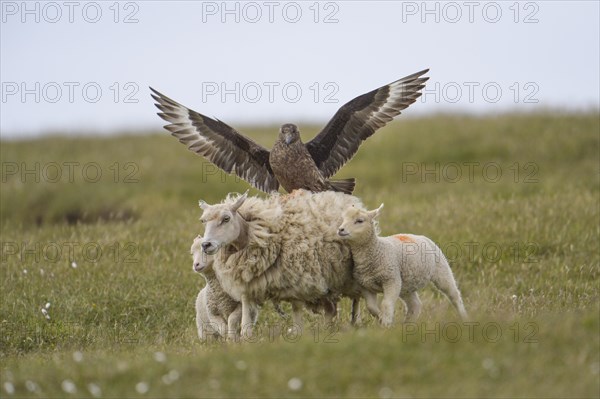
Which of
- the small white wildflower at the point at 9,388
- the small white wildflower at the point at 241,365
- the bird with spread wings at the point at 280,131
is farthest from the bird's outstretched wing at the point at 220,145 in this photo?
the small white wildflower at the point at 9,388

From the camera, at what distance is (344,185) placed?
39.5 feet

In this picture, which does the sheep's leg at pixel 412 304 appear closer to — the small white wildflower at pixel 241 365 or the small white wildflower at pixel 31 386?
the small white wildflower at pixel 241 365

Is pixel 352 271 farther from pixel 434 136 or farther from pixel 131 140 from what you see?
pixel 131 140

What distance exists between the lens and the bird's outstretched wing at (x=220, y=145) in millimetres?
12469

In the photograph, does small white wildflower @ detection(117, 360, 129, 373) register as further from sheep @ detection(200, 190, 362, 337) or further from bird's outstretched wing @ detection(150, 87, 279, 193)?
bird's outstretched wing @ detection(150, 87, 279, 193)

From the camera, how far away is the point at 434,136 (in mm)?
23859

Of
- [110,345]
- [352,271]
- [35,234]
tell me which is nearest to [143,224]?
[35,234]

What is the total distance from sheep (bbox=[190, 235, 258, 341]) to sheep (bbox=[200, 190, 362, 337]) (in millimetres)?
185

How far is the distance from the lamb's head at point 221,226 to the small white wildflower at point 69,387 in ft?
6.98

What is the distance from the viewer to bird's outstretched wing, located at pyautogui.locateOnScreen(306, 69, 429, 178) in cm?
1252

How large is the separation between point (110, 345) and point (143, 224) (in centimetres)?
624

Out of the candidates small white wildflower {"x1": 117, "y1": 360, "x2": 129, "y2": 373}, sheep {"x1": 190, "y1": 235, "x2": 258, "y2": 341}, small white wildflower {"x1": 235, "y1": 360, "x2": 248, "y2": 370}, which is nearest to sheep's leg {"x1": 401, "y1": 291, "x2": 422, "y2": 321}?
sheep {"x1": 190, "y1": 235, "x2": 258, "y2": 341}

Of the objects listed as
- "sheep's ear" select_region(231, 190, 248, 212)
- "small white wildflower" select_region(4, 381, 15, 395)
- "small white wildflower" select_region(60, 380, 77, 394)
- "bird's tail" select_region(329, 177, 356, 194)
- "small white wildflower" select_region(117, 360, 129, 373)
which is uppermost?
"bird's tail" select_region(329, 177, 356, 194)

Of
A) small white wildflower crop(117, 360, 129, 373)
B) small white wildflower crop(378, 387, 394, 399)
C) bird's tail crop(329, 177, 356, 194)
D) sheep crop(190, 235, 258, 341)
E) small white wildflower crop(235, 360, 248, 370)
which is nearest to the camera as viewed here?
small white wildflower crop(378, 387, 394, 399)
